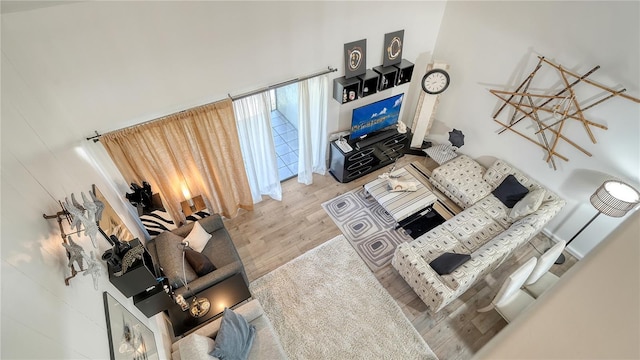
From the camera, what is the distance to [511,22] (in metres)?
4.07

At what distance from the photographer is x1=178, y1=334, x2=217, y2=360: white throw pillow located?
110 inches

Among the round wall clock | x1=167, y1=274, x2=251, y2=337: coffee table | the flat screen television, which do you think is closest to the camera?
x1=167, y1=274, x2=251, y2=337: coffee table

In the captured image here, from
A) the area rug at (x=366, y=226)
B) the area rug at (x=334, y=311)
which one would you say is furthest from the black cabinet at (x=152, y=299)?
the area rug at (x=366, y=226)

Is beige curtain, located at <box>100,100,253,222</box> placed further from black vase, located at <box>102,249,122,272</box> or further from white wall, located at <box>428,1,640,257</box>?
white wall, located at <box>428,1,640,257</box>

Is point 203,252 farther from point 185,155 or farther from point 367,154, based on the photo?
point 367,154

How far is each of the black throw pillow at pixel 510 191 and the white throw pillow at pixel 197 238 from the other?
13.4 feet

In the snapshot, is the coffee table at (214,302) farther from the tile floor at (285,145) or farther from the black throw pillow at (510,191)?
the black throw pillow at (510,191)

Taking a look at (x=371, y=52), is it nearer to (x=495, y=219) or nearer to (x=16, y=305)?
(x=495, y=219)

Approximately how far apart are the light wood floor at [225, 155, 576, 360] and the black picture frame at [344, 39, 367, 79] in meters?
1.80

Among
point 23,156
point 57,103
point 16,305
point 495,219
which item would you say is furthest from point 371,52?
point 16,305

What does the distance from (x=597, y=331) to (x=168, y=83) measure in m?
3.64

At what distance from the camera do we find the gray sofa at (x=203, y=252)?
3.42 meters

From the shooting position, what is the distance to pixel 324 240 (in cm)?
461

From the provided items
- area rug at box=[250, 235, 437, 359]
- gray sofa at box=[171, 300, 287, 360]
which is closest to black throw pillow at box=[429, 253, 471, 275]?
area rug at box=[250, 235, 437, 359]
